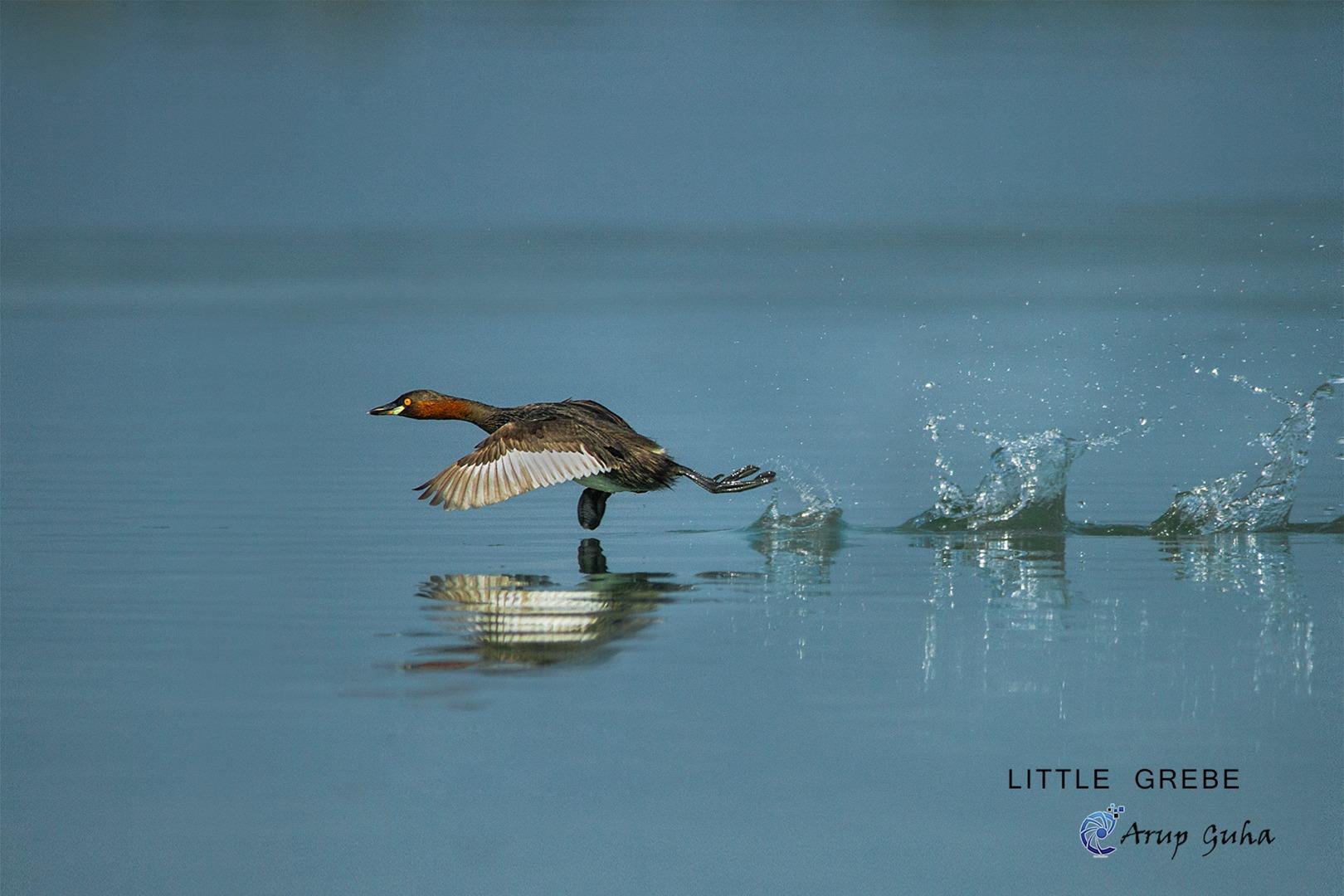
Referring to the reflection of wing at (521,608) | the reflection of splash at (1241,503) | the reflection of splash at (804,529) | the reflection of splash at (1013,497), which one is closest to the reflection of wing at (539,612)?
the reflection of wing at (521,608)

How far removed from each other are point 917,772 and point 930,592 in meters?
2.02

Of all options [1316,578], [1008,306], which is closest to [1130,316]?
[1008,306]

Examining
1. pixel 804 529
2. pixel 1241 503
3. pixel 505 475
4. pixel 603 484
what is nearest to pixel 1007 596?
pixel 804 529

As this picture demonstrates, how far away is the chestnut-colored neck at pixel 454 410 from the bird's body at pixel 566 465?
0.38m

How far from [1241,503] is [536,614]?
11.2 ft

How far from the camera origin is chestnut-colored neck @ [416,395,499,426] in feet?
30.4

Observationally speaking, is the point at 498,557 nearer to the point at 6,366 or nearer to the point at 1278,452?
the point at 1278,452

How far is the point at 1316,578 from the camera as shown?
7.33 meters

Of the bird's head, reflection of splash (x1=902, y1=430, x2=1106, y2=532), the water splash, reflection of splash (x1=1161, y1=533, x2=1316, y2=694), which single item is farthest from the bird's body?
reflection of splash (x1=1161, y1=533, x2=1316, y2=694)

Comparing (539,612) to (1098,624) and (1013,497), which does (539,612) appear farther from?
(1013,497)

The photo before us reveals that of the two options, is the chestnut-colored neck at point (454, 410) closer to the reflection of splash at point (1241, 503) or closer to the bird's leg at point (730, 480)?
the bird's leg at point (730, 480)

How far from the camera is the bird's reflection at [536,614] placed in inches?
244

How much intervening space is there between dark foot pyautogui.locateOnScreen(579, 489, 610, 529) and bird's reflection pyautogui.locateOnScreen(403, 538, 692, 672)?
0.60 meters

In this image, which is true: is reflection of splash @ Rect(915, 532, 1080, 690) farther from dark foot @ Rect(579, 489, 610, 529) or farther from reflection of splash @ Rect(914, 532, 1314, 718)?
dark foot @ Rect(579, 489, 610, 529)
